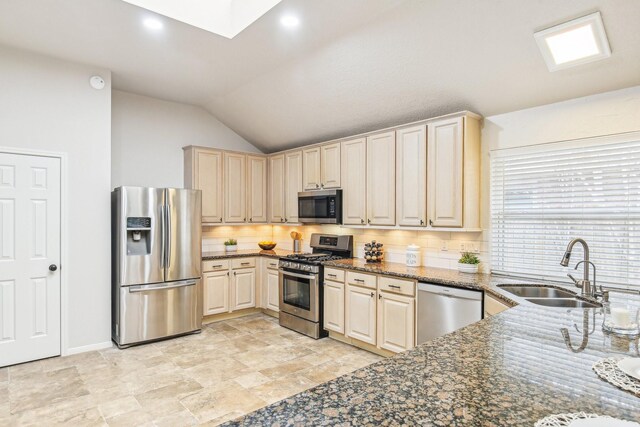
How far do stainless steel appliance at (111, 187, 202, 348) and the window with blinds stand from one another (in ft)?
11.2

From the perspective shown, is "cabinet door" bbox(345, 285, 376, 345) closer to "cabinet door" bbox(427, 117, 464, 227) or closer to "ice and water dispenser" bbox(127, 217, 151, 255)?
"cabinet door" bbox(427, 117, 464, 227)

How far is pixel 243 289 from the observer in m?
5.27

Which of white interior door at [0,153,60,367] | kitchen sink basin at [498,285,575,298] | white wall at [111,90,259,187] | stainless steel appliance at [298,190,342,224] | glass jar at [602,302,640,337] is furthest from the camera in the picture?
white wall at [111,90,259,187]

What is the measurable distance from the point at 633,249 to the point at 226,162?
4.68 meters

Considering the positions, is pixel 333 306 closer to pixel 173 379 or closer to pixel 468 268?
pixel 468 268

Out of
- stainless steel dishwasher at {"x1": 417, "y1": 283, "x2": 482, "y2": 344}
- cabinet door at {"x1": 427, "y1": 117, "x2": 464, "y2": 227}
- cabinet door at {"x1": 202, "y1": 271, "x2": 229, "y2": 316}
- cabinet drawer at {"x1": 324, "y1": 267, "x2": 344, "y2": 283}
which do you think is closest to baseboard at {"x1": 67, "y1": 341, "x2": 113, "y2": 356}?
cabinet door at {"x1": 202, "y1": 271, "x2": 229, "y2": 316}

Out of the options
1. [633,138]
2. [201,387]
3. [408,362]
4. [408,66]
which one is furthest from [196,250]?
[633,138]

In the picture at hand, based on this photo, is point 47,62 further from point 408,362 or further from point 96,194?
point 408,362

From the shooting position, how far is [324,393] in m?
1.11

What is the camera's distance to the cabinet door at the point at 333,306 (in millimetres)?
4180

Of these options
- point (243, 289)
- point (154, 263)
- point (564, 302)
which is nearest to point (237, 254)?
point (243, 289)

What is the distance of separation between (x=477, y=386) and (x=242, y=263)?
4.42 meters

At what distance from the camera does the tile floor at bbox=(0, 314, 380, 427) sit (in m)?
2.74

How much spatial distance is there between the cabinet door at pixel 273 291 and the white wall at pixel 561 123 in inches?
110
